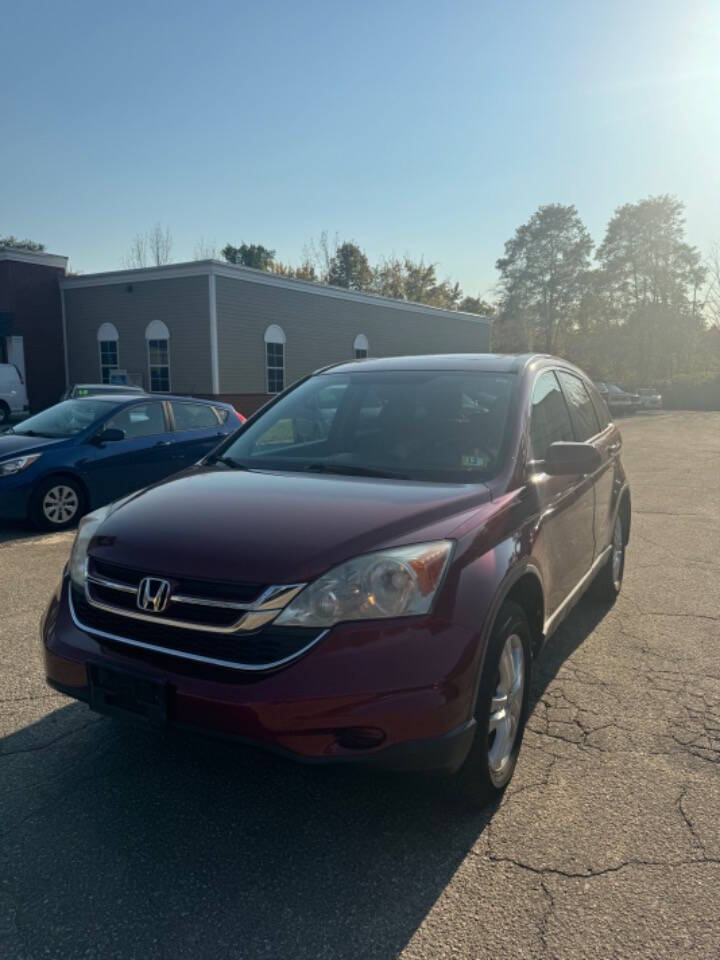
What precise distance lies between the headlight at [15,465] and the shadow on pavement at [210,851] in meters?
5.02

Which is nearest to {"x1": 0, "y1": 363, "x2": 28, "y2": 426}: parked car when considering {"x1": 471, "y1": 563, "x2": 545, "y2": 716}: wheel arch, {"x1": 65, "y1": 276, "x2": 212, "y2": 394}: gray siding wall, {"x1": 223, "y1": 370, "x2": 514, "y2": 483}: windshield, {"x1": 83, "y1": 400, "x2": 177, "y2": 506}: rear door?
{"x1": 65, "y1": 276, "x2": 212, "y2": 394}: gray siding wall

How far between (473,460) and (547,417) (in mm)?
821

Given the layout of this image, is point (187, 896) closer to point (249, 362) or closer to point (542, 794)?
point (542, 794)

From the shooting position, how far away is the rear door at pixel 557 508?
3.42 metres

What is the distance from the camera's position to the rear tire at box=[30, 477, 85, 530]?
786cm

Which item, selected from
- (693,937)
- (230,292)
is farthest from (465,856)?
(230,292)

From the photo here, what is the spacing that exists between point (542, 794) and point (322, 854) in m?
0.95

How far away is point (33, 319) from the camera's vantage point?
25.8 metres

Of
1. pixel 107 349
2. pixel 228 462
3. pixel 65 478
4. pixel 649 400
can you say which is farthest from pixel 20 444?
pixel 649 400

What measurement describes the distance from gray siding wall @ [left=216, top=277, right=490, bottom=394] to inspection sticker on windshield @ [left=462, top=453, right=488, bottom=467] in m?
20.4

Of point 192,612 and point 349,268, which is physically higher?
point 349,268

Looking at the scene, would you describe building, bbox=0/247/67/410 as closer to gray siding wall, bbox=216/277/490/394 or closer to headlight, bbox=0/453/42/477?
gray siding wall, bbox=216/277/490/394

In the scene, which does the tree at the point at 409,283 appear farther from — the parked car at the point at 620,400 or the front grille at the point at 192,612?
the front grille at the point at 192,612

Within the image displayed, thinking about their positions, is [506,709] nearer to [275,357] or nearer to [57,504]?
[57,504]
